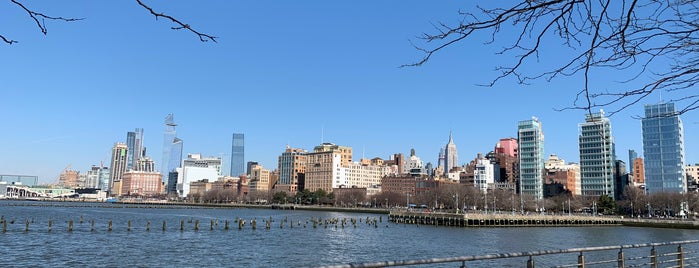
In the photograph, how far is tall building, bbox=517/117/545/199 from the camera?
19025cm

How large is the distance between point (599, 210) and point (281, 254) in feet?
413

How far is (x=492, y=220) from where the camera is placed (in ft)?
324

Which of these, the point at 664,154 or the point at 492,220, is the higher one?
the point at 664,154

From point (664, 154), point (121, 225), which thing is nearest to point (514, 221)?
point (121, 225)

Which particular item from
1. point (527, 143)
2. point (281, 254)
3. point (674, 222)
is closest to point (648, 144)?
point (527, 143)

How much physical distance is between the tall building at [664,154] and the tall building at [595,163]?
1075cm

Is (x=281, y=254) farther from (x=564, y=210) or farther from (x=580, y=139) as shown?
(x=580, y=139)

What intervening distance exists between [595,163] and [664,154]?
20.5 m

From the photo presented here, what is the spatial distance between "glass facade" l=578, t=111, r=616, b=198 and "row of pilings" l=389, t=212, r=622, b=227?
219 ft

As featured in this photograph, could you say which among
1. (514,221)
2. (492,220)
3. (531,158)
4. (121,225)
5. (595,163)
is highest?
(531,158)

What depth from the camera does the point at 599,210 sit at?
146 meters

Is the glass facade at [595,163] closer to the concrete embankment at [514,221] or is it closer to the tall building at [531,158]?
the tall building at [531,158]

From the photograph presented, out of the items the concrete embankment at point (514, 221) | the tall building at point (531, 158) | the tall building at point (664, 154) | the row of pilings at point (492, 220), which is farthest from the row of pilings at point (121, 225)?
the tall building at point (664, 154)

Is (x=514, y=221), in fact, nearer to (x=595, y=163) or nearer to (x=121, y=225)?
(x=121, y=225)
